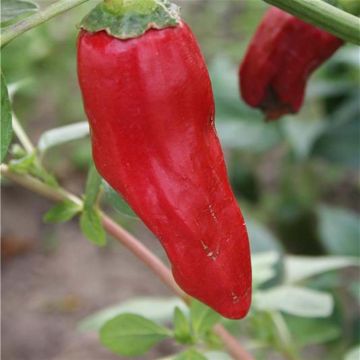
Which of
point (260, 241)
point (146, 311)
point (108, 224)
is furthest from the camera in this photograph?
point (260, 241)

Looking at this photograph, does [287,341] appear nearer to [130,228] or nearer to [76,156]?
[130,228]

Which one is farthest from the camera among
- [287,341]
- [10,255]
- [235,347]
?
[10,255]

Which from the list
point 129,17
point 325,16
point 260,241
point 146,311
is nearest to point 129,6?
point 129,17

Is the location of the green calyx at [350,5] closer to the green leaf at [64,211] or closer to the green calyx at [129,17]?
the green calyx at [129,17]

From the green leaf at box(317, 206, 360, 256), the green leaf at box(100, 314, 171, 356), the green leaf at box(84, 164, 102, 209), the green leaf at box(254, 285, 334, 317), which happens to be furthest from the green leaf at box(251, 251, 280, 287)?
the green leaf at box(317, 206, 360, 256)

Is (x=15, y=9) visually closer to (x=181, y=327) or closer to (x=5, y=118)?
(x=5, y=118)

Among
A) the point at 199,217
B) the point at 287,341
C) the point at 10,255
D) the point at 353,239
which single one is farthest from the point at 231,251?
the point at 10,255
